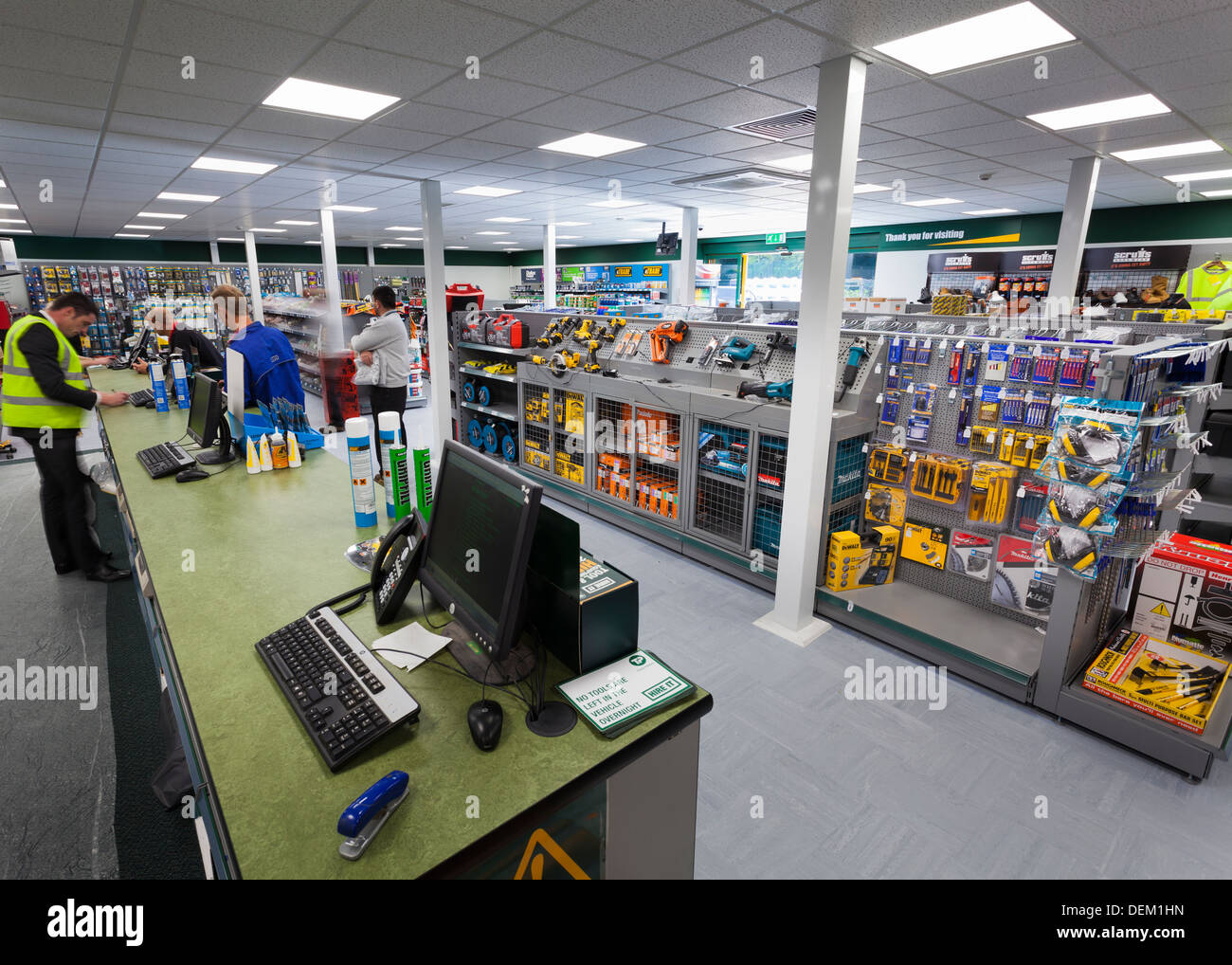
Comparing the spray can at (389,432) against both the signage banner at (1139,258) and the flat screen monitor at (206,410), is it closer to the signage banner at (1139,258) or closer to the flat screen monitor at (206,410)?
the flat screen monitor at (206,410)

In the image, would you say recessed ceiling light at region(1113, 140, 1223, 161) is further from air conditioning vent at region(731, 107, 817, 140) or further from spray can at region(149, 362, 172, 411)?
spray can at region(149, 362, 172, 411)

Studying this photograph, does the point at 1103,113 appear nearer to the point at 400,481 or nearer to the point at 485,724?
the point at 400,481

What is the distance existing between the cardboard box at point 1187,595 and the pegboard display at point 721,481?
6.82ft

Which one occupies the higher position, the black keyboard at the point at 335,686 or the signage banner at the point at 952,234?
the signage banner at the point at 952,234

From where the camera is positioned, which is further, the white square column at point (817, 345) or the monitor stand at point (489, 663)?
the white square column at point (817, 345)

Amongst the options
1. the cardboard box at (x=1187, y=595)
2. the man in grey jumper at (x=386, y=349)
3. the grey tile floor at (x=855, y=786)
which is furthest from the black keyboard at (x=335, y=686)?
the man in grey jumper at (x=386, y=349)

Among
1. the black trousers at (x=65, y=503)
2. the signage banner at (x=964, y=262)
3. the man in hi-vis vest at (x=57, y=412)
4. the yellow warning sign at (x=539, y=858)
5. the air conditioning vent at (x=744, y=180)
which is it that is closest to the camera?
the yellow warning sign at (x=539, y=858)

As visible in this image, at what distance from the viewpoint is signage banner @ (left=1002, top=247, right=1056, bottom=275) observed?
9750 mm

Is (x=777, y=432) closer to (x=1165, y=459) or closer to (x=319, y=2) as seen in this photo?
(x=1165, y=459)

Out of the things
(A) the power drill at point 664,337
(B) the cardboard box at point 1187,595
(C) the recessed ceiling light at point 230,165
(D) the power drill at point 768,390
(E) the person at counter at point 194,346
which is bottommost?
(B) the cardboard box at point 1187,595

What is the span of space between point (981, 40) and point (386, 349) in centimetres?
505

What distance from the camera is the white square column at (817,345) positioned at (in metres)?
3.16

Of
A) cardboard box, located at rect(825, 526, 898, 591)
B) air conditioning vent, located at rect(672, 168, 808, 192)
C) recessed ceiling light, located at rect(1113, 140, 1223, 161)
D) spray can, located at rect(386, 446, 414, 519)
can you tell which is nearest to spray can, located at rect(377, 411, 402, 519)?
spray can, located at rect(386, 446, 414, 519)

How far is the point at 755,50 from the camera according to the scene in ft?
10.2
